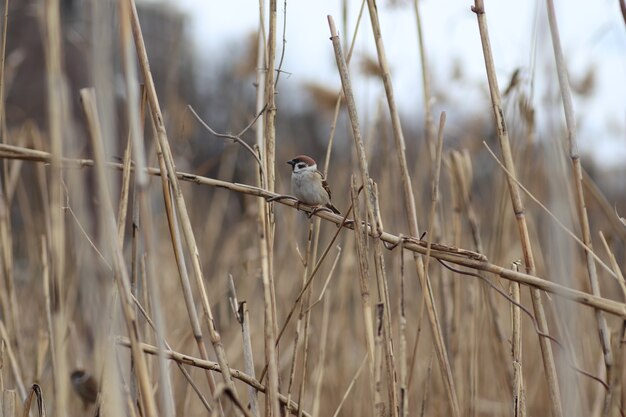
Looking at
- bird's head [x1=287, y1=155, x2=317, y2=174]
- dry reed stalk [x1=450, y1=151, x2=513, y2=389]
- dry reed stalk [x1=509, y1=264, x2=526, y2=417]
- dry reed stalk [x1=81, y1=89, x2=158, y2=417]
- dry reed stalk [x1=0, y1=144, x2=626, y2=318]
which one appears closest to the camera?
dry reed stalk [x1=81, y1=89, x2=158, y2=417]

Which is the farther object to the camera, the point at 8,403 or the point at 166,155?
the point at 8,403

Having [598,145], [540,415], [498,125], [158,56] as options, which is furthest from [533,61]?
[158,56]

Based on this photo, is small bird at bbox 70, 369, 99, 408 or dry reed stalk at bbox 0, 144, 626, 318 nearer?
dry reed stalk at bbox 0, 144, 626, 318

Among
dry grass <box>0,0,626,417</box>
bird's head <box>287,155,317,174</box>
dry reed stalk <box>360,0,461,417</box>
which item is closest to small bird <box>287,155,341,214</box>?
bird's head <box>287,155,317,174</box>

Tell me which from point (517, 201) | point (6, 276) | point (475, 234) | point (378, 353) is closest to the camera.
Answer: point (378, 353)

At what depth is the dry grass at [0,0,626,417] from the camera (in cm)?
80

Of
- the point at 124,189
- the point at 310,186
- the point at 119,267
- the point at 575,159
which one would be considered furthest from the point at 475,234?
the point at 119,267

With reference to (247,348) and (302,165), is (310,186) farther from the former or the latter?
(247,348)

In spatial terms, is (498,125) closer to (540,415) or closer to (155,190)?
(540,415)

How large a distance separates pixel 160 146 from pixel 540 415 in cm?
147

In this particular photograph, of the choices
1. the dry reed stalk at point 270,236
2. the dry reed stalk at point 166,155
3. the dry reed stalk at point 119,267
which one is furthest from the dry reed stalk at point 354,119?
the dry reed stalk at point 119,267

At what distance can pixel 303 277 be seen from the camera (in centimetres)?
108

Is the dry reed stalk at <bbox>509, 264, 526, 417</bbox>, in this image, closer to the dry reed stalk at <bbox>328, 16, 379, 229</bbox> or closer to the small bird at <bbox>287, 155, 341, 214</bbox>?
the dry reed stalk at <bbox>328, 16, 379, 229</bbox>

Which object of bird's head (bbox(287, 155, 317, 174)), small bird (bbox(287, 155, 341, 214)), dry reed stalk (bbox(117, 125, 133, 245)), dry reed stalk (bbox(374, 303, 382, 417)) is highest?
bird's head (bbox(287, 155, 317, 174))
